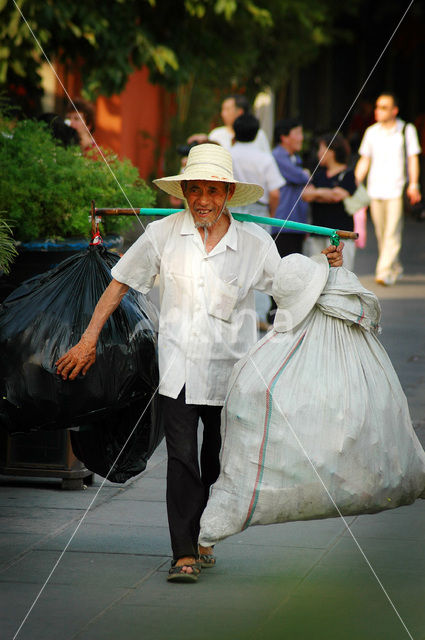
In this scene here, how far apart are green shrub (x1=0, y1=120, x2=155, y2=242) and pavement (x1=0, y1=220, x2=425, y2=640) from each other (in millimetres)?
1268

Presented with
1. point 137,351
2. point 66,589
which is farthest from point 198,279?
point 66,589

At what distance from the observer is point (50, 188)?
593 cm

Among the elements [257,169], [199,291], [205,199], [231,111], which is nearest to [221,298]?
[199,291]

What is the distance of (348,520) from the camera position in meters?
5.43

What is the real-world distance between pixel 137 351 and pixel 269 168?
5.33m

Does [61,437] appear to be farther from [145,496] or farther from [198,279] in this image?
[198,279]

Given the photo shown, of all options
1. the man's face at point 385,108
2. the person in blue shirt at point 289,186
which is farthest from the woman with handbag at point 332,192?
the man's face at point 385,108

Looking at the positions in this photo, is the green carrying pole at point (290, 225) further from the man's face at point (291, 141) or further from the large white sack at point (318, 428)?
the man's face at point (291, 141)

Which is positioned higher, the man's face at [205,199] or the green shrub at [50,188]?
the green shrub at [50,188]

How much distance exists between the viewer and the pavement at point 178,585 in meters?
4.04

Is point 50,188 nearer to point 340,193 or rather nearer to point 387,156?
point 340,193

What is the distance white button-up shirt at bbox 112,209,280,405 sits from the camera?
4.56 metres

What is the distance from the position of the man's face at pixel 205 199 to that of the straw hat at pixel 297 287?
1.06 feet

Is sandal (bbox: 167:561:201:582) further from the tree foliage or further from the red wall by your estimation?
the red wall
